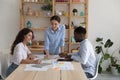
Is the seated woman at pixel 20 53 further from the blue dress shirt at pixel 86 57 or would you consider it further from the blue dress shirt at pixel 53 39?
the blue dress shirt at pixel 53 39

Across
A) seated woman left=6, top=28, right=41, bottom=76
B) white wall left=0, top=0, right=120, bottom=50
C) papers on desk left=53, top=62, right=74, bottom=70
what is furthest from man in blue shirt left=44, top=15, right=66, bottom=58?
white wall left=0, top=0, right=120, bottom=50

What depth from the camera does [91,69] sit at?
319cm

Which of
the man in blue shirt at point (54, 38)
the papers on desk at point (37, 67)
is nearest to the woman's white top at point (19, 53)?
the papers on desk at point (37, 67)

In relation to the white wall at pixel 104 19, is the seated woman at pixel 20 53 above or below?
below

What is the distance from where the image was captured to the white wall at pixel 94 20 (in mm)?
5680

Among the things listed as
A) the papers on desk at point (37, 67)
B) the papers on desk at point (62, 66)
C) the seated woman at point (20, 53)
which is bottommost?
the papers on desk at point (62, 66)

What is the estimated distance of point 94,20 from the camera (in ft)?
18.9

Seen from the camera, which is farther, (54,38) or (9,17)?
(9,17)

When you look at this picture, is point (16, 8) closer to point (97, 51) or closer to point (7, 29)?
point (7, 29)

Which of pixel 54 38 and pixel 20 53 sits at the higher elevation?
pixel 54 38

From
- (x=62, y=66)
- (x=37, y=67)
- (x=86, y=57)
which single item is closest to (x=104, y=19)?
(x=86, y=57)

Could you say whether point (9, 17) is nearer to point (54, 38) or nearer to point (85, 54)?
point (54, 38)

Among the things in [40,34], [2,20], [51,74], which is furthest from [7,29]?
[51,74]

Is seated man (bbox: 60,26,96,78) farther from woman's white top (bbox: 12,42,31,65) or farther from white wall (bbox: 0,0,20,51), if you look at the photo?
white wall (bbox: 0,0,20,51)
